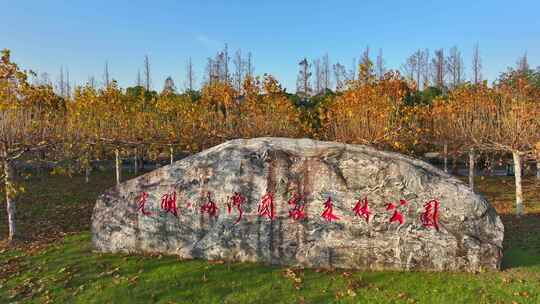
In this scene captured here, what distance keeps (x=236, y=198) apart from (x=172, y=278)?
2.52m

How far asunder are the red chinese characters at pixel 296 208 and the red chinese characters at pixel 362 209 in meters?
1.33

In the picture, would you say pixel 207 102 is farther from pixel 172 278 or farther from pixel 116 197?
pixel 172 278

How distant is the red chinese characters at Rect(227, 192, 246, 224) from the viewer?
9.05 m

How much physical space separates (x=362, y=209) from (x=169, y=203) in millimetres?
5261

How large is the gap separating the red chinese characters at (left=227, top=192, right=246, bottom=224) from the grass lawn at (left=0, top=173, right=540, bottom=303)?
1312 mm

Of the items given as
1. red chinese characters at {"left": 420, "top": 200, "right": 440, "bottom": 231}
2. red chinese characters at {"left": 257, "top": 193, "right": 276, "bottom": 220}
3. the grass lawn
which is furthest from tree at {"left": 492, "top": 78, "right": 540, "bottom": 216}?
red chinese characters at {"left": 257, "top": 193, "right": 276, "bottom": 220}

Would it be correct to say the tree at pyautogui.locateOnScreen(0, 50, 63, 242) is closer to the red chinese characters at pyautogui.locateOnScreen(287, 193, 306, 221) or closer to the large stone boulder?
the large stone boulder

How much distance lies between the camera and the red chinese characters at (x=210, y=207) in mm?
9192

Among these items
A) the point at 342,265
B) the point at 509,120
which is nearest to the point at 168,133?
the point at 342,265

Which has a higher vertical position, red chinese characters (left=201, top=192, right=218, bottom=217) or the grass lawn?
red chinese characters (left=201, top=192, right=218, bottom=217)

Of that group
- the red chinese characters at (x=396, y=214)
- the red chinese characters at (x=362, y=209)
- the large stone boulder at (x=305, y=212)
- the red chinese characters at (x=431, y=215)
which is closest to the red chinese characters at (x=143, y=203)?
the large stone boulder at (x=305, y=212)

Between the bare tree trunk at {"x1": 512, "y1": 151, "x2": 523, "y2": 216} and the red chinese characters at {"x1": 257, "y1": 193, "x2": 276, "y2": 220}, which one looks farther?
the bare tree trunk at {"x1": 512, "y1": 151, "x2": 523, "y2": 216}

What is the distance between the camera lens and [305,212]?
8.77 metres

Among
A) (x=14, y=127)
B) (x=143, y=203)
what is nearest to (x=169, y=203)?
(x=143, y=203)
